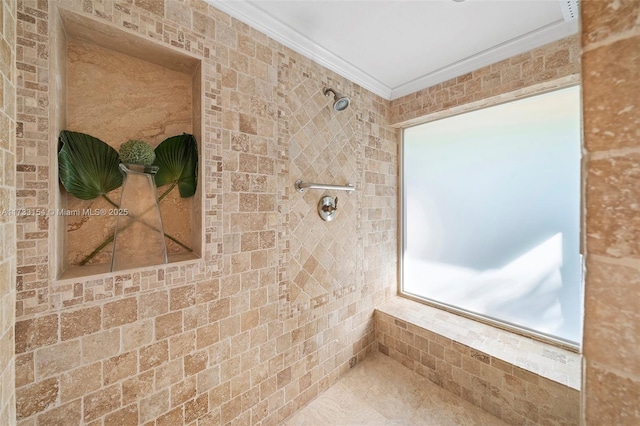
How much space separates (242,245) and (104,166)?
1.98 feet

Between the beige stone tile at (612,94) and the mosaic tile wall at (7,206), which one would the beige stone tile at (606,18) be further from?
the mosaic tile wall at (7,206)

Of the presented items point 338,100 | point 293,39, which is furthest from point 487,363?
point 293,39

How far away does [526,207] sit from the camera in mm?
1520

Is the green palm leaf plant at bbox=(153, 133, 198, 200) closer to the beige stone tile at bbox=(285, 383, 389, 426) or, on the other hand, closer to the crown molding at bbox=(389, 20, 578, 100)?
the beige stone tile at bbox=(285, 383, 389, 426)

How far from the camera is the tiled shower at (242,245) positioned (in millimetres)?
262

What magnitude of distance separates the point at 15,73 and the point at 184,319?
3.15 feet

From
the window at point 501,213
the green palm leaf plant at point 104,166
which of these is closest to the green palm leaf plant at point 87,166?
the green palm leaf plant at point 104,166

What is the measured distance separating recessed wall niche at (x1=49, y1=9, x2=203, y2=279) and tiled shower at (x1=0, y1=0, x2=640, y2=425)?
0.03 meters

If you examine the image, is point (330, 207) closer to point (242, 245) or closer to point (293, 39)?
point (242, 245)

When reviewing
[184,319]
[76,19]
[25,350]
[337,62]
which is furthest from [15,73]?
[337,62]

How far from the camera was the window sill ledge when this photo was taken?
4.06ft

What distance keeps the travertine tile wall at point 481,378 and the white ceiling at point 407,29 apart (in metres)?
1.79

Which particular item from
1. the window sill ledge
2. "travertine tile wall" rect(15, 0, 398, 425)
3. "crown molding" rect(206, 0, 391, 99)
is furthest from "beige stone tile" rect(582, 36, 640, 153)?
the window sill ledge

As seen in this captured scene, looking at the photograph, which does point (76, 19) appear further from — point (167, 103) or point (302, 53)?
point (302, 53)
